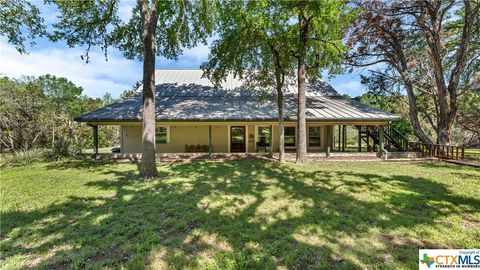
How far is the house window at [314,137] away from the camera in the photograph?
15.6 m

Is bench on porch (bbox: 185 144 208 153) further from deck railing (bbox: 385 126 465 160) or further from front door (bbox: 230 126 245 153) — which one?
deck railing (bbox: 385 126 465 160)

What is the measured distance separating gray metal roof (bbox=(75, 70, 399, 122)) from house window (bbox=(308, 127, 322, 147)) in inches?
75.1

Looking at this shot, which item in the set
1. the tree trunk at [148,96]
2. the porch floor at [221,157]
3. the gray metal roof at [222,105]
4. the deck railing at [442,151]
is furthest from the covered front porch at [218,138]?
the tree trunk at [148,96]

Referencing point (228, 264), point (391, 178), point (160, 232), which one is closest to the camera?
point (228, 264)

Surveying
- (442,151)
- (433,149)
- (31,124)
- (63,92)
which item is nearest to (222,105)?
(433,149)

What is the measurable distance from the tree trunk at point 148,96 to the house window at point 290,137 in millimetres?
9776

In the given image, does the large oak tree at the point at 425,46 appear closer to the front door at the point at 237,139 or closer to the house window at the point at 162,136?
the front door at the point at 237,139

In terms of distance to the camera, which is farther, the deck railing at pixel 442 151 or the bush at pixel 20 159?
the deck railing at pixel 442 151

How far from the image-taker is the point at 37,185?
271 inches

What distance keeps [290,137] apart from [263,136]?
1.90 meters

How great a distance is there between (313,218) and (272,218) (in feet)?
2.67

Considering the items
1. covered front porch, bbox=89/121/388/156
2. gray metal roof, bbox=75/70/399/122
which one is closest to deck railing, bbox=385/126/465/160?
covered front porch, bbox=89/121/388/156

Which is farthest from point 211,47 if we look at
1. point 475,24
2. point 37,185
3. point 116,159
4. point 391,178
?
point 475,24

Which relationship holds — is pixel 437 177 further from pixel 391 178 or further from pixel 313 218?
pixel 313 218
